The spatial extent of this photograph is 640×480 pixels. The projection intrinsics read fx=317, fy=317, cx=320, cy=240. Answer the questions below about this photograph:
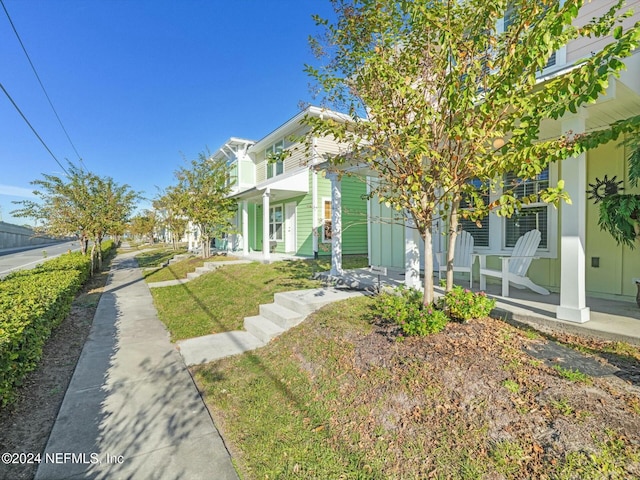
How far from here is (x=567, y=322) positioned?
12.2 feet

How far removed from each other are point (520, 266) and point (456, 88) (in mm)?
3819

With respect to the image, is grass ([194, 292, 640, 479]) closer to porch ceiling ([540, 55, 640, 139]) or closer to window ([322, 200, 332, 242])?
porch ceiling ([540, 55, 640, 139])

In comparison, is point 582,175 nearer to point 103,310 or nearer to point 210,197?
point 103,310

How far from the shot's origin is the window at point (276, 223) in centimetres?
1525

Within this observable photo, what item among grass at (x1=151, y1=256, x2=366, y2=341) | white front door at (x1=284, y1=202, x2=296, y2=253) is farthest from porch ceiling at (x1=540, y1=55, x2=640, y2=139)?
white front door at (x1=284, y1=202, x2=296, y2=253)

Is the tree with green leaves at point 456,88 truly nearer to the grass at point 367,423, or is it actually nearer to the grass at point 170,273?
the grass at point 367,423

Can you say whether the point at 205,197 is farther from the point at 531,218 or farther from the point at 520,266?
the point at 520,266

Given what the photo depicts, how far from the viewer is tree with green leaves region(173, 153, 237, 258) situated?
14.5 m

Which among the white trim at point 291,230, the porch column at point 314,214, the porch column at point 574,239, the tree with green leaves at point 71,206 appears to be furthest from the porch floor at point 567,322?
the tree with green leaves at point 71,206

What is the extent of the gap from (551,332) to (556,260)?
2.48 meters

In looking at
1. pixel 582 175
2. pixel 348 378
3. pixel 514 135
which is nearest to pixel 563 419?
pixel 348 378

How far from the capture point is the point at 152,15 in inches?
377

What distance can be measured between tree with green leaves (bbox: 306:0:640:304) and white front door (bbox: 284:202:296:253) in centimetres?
1002

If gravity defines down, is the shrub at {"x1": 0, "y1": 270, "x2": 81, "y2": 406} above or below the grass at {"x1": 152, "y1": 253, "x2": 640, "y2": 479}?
above
